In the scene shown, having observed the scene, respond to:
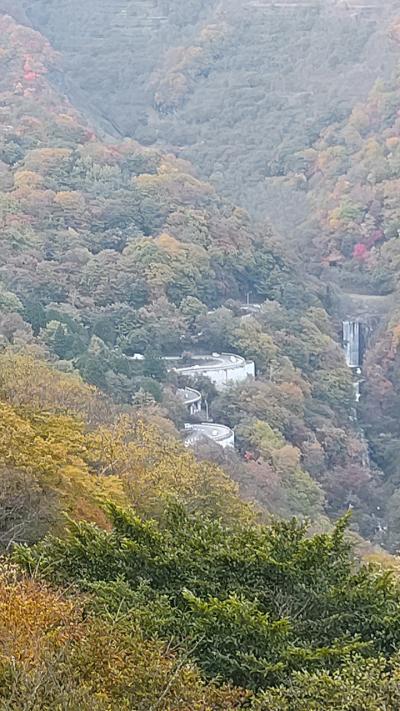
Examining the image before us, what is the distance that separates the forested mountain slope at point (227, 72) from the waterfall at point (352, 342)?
17.3m

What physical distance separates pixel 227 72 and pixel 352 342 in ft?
121

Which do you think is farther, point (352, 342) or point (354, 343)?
point (354, 343)

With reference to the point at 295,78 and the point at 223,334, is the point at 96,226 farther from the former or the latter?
the point at 295,78

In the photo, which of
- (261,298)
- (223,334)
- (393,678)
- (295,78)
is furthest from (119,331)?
(295,78)

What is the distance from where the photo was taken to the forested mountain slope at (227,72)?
66.8m

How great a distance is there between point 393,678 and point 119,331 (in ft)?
85.1

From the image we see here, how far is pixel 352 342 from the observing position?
142 feet

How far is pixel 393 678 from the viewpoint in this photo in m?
7.22

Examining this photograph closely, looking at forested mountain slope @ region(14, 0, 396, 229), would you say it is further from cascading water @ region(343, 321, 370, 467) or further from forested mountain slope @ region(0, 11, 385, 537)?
cascading water @ region(343, 321, 370, 467)

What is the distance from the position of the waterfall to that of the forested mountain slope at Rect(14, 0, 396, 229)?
17.3m

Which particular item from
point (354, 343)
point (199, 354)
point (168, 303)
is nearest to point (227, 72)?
point (354, 343)

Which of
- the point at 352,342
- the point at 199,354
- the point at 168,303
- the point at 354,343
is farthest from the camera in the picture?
the point at 354,343

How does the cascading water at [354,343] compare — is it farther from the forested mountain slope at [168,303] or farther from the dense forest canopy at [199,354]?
the forested mountain slope at [168,303]

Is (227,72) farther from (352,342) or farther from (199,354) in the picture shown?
(199,354)
